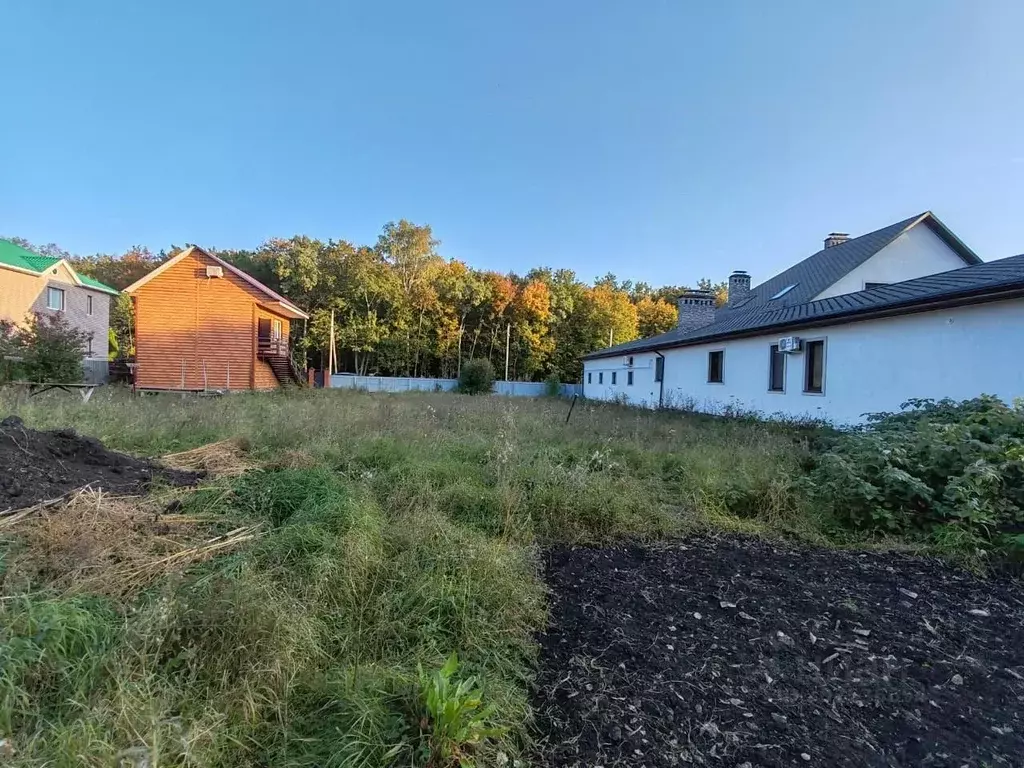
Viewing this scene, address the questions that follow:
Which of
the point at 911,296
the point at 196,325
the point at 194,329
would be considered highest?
the point at 196,325

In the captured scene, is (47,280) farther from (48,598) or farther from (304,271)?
(48,598)

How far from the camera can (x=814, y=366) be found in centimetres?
1073

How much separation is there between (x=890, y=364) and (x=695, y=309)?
13565 mm

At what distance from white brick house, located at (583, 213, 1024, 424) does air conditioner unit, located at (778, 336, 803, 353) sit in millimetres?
23

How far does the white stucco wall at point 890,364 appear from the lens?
23.0ft

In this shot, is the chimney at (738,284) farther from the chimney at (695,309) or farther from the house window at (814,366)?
the house window at (814,366)

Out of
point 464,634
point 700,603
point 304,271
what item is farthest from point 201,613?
point 304,271

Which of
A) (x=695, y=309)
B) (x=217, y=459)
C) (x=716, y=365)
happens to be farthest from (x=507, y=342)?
(x=217, y=459)

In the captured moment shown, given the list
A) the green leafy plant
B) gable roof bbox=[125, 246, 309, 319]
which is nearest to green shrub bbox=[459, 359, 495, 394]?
gable roof bbox=[125, 246, 309, 319]

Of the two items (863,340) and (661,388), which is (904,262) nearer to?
(863,340)

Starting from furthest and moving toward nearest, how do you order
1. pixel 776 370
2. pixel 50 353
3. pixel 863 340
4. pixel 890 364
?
pixel 50 353
pixel 776 370
pixel 863 340
pixel 890 364

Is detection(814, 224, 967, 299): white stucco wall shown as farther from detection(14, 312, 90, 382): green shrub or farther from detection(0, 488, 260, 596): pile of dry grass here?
detection(14, 312, 90, 382): green shrub

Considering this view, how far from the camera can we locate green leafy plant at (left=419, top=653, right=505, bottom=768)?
1.57 metres

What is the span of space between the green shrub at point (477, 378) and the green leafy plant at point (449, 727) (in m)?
27.2
